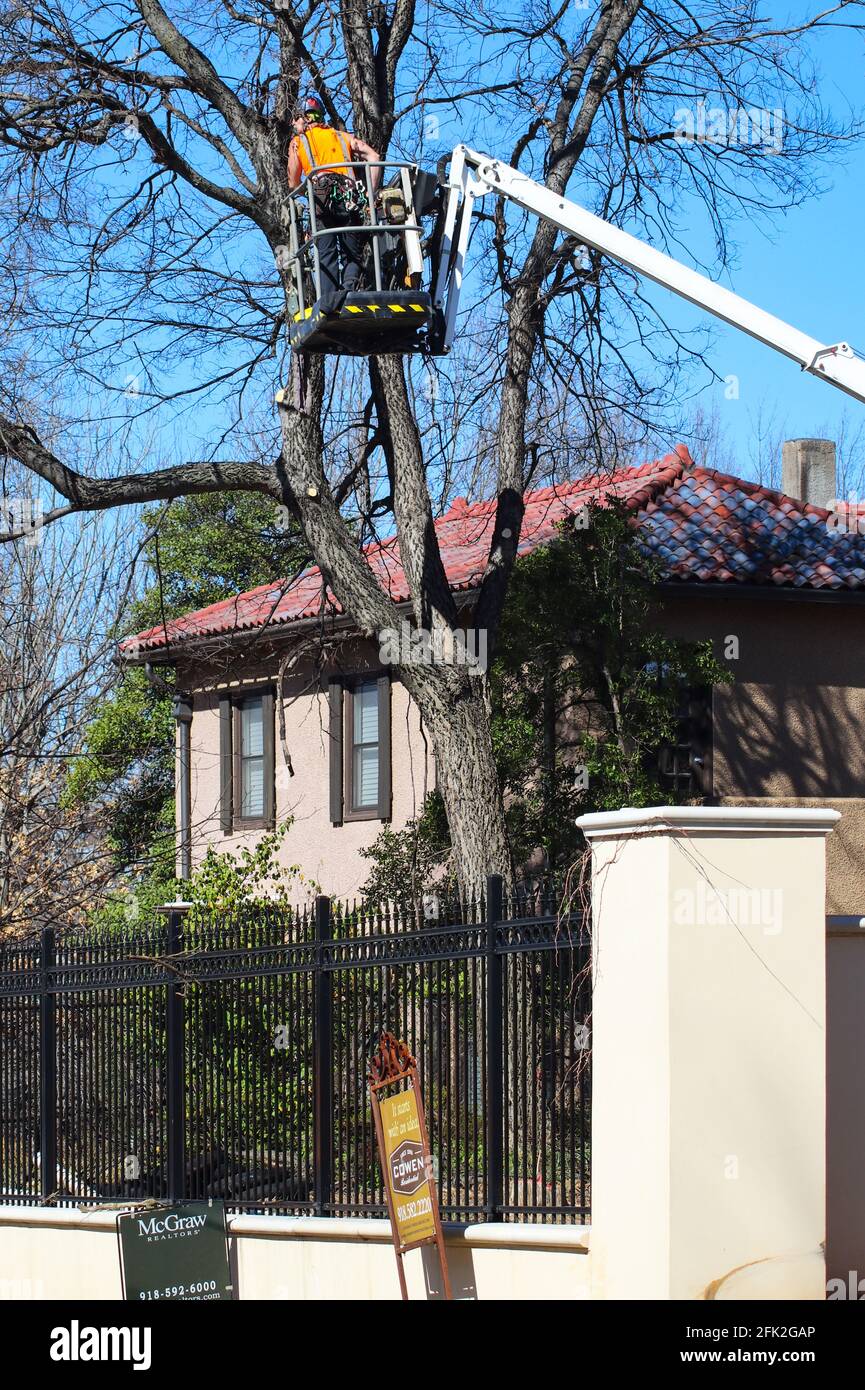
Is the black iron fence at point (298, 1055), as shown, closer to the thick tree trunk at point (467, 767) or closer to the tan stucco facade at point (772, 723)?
the thick tree trunk at point (467, 767)

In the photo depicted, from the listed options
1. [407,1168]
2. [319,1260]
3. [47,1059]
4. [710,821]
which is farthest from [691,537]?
[710,821]

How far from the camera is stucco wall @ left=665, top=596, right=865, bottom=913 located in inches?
679

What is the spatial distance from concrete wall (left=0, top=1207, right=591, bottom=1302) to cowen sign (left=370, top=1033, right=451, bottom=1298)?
149mm

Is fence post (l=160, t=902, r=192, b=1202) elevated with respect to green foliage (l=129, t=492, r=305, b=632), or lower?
lower

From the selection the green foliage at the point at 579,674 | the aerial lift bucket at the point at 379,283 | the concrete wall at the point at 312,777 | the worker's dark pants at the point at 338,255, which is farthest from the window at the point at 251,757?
the worker's dark pants at the point at 338,255

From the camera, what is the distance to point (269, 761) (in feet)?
70.8

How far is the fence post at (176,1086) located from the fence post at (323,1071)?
129cm

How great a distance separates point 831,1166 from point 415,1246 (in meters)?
2.07

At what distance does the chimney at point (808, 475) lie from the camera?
23141 millimetres

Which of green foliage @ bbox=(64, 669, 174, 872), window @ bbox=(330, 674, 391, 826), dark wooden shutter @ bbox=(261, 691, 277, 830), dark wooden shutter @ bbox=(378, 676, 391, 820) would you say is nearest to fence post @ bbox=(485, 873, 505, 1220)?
dark wooden shutter @ bbox=(378, 676, 391, 820)

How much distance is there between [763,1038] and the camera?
7.33m

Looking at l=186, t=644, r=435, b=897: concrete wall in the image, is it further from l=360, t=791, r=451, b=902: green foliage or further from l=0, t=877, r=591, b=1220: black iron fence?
l=0, t=877, r=591, b=1220: black iron fence
